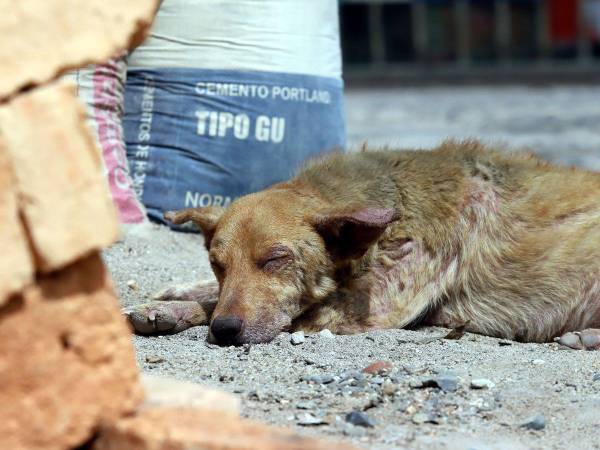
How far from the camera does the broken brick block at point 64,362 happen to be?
286 centimetres

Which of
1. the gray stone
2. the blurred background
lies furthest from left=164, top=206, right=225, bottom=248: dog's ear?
the blurred background

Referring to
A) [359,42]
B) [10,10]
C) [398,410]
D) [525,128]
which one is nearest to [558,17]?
[359,42]

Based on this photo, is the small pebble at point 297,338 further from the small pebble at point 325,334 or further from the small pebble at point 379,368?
the small pebble at point 379,368

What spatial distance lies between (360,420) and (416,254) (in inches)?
63.7

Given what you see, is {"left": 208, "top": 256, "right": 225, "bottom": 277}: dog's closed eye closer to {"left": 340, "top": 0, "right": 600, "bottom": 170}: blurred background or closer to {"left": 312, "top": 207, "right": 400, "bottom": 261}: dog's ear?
{"left": 312, "top": 207, "right": 400, "bottom": 261}: dog's ear

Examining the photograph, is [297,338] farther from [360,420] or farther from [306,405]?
[360,420]

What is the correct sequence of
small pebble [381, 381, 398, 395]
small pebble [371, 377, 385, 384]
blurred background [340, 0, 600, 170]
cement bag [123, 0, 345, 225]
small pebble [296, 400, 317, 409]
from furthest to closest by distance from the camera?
blurred background [340, 0, 600, 170]
cement bag [123, 0, 345, 225]
small pebble [371, 377, 385, 384]
small pebble [381, 381, 398, 395]
small pebble [296, 400, 317, 409]

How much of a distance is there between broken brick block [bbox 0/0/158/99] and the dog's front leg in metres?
2.41

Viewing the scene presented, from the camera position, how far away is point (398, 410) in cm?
405

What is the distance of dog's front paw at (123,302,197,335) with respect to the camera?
531 cm

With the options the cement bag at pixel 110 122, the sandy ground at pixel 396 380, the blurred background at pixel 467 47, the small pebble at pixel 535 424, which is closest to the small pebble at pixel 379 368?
the sandy ground at pixel 396 380

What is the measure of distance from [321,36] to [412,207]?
234 centimetres

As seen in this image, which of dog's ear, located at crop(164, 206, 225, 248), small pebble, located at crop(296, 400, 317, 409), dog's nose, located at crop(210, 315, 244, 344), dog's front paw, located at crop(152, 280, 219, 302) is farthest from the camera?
dog's front paw, located at crop(152, 280, 219, 302)

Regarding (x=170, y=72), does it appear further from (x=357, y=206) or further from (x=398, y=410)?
(x=398, y=410)
